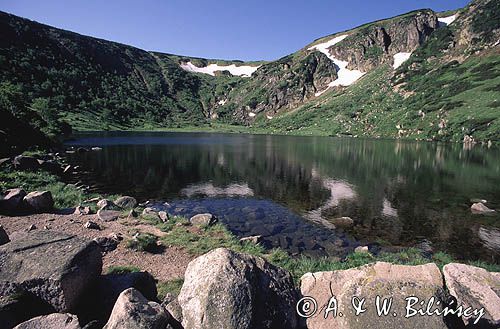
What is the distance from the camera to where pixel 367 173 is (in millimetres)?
60344

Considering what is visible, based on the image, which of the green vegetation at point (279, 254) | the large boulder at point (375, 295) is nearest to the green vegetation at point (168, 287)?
the green vegetation at point (279, 254)

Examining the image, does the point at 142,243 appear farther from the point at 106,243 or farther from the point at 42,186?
the point at 42,186

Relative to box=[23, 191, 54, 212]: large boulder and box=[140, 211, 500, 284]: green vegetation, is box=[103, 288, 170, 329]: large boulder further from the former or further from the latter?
box=[23, 191, 54, 212]: large boulder

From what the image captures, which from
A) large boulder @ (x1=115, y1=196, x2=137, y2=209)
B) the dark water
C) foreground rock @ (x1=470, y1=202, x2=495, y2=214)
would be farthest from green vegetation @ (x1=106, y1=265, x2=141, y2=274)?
foreground rock @ (x1=470, y1=202, x2=495, y2=214)

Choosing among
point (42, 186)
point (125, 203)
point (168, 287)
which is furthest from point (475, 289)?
point (42, 186)

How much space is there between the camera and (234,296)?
328 inches

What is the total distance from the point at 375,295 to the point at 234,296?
4.37 metres

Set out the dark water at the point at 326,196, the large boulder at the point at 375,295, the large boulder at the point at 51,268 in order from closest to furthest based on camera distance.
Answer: the large boulder at the point at 375,295
the large boulder at the point at 51,268
the dark water at the point at 326,196

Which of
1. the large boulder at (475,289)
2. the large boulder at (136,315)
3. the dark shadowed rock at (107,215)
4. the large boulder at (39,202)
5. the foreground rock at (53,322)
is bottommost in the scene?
the dark shadowed rock at (107,215)

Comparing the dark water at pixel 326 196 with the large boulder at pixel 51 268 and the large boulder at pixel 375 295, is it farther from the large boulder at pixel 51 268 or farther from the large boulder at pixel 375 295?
the large boulder at pixel 51 268

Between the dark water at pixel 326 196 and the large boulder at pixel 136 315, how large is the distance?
51.0 feet

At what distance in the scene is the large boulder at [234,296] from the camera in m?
8.15

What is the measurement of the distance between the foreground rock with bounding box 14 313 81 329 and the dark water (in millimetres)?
16702

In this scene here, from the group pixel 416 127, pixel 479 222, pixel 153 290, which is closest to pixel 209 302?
pixel 153 290
